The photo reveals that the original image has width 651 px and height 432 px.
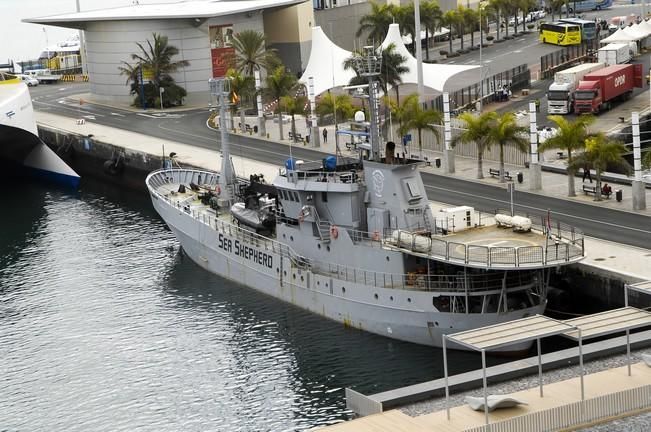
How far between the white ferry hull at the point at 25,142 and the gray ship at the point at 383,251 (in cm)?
3057

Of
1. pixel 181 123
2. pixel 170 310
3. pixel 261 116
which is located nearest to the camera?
pixel 170 310

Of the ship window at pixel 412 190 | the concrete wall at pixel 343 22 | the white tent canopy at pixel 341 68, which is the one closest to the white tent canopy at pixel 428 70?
the white tent canopy at pixel 341 68

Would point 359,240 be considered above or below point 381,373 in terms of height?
above

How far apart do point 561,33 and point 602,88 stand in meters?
35.0

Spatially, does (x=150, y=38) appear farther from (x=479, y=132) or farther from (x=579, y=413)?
(x=579, y=413)

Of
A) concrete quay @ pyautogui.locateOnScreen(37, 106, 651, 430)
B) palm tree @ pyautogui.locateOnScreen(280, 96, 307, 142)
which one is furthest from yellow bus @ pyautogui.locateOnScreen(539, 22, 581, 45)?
concrete quay @ pyautogui.locateOnScreen(37, 106, 651, 430)

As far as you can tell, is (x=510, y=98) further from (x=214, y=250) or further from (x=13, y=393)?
(x=13, y=393)

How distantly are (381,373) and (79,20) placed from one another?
71.8 m

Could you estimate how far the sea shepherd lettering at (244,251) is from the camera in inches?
2221

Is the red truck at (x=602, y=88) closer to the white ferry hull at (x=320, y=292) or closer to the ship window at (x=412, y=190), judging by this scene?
the white ferry hull at (x=320, y=292)

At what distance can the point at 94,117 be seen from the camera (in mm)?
104250

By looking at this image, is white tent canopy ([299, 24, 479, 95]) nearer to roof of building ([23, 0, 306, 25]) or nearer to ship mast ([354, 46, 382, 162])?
roof of building ([23, 0, 306, 25])

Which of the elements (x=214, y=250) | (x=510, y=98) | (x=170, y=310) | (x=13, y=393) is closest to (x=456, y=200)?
(x=214, y=250)

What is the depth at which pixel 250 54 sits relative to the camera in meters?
103
